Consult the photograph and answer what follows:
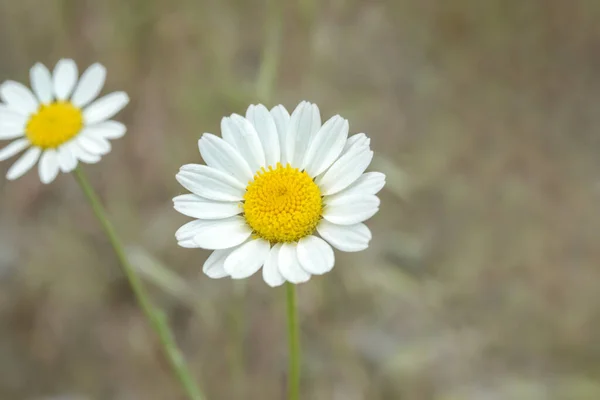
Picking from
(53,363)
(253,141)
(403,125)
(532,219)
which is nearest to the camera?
(253,141)

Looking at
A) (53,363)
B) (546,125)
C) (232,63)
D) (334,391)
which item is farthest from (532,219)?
(53,363)

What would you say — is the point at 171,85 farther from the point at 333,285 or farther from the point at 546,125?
the point at 546,125

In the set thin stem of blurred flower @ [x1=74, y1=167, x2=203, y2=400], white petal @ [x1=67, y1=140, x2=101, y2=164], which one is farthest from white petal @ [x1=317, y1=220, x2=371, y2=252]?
white petal @ [x1=67, y1=140, x2=101, y2=164]

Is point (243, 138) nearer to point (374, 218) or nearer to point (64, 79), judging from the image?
point (64, 79)

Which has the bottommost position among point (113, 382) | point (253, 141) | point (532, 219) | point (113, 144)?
point (253, 141)

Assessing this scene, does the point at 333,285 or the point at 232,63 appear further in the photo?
Answer: the point at 232,63

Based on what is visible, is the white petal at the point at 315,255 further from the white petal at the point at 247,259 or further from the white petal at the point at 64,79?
the white petal at the point at 64,79

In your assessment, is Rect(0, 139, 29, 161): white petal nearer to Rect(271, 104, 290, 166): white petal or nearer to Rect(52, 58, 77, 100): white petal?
Rect(52, 58, 77, 100): white petal

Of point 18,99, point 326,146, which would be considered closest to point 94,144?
point 18,99
